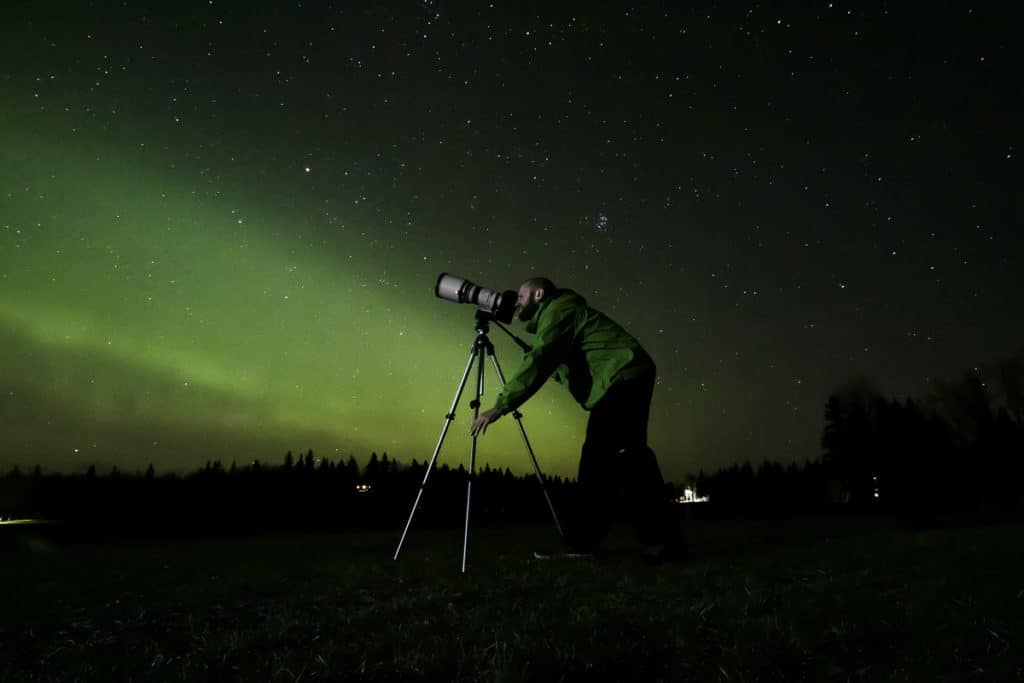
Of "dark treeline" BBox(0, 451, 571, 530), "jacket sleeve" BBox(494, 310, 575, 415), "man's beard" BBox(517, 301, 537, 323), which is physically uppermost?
"man's beard" BBox(517, 301, 537, 323)

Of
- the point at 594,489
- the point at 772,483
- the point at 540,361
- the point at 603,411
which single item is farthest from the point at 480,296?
the point at 772,483

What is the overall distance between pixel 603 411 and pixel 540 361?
838 mm

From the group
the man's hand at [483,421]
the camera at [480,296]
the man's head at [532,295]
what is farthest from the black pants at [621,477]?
the camera at [480,296]

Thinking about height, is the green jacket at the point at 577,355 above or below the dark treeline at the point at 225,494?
above

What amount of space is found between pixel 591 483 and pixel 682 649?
3.32 m

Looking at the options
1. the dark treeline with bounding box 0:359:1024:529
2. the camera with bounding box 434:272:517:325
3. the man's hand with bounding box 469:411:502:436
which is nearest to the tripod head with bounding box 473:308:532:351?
the camera with bounding box 434:272:517:325

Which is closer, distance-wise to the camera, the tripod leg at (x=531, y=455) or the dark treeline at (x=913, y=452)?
the tripod leg at (x=531, y=455)

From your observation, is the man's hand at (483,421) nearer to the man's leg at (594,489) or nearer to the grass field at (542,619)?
the man's leg at (594,489)

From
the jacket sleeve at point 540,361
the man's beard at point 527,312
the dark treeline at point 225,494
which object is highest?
the man's beard at point 527,312

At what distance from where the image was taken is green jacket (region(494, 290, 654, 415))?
237 inches

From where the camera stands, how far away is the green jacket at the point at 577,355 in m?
6.02

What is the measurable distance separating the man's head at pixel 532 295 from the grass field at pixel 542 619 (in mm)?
2791

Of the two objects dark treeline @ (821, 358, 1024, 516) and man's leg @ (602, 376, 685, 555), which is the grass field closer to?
man's leg @ (602, 376, 685, 555)

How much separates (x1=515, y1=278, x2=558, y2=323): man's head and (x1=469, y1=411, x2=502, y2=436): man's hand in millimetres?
1482
